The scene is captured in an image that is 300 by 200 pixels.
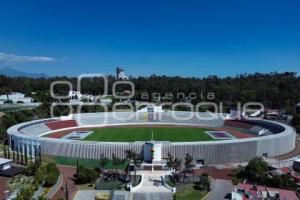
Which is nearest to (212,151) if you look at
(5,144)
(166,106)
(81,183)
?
(81,183)

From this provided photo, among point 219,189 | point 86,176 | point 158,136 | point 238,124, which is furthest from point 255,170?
point 238,124

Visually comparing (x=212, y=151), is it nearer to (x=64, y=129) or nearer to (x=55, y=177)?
(x=55, y=177)

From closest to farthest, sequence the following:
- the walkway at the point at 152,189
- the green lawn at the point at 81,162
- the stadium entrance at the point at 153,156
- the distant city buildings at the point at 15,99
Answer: the walkway at the point at 152,189 → the stadium entrance at the point at 153,156 → the green lawn at the point at 81,162 → the distant city buildings at the point at 15,99

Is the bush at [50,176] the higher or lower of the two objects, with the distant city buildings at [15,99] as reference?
lower

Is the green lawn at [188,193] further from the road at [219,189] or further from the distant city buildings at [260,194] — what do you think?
the distant city buildings at [260,194]

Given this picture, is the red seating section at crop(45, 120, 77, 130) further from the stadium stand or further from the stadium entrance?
the stadium entrance

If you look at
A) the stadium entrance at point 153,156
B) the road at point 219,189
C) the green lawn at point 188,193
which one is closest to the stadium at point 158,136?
the stadium entrance at point 153,156

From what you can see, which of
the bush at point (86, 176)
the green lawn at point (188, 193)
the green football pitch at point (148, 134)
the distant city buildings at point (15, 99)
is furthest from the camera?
the distant city buildings at point (15, 99)
